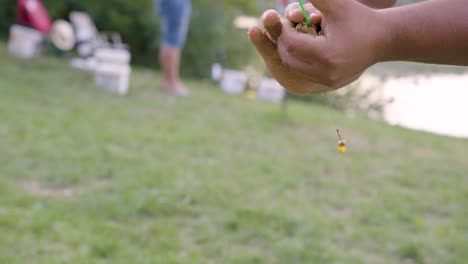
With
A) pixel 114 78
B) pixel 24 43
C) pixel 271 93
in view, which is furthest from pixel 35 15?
pixel 271 93

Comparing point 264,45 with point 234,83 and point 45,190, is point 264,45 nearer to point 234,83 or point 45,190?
point 45,190

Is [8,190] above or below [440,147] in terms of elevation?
above

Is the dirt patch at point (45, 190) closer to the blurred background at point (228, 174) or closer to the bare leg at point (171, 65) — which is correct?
the blurred background at point (228, 174)

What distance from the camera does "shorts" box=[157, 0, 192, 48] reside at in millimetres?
4891

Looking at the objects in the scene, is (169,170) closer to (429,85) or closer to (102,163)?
(102,163)

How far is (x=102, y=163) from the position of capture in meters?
2.99

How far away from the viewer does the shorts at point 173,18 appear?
4.89m

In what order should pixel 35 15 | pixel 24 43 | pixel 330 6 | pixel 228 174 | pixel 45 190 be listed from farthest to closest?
pixel 35 15, pixel 24 43, pixel 228 174, pixel 45 190, pixel 330 6

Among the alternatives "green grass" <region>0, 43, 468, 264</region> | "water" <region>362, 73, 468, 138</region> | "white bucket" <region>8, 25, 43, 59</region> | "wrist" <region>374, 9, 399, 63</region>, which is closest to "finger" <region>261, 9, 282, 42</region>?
"wrist" <region>374, 9, 399, 63</region>

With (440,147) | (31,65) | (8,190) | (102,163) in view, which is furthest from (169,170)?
(31,65)

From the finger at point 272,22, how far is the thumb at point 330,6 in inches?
3.1

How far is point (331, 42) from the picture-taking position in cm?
86

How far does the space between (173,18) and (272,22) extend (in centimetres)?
413

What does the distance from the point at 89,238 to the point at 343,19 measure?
5.36 ft
